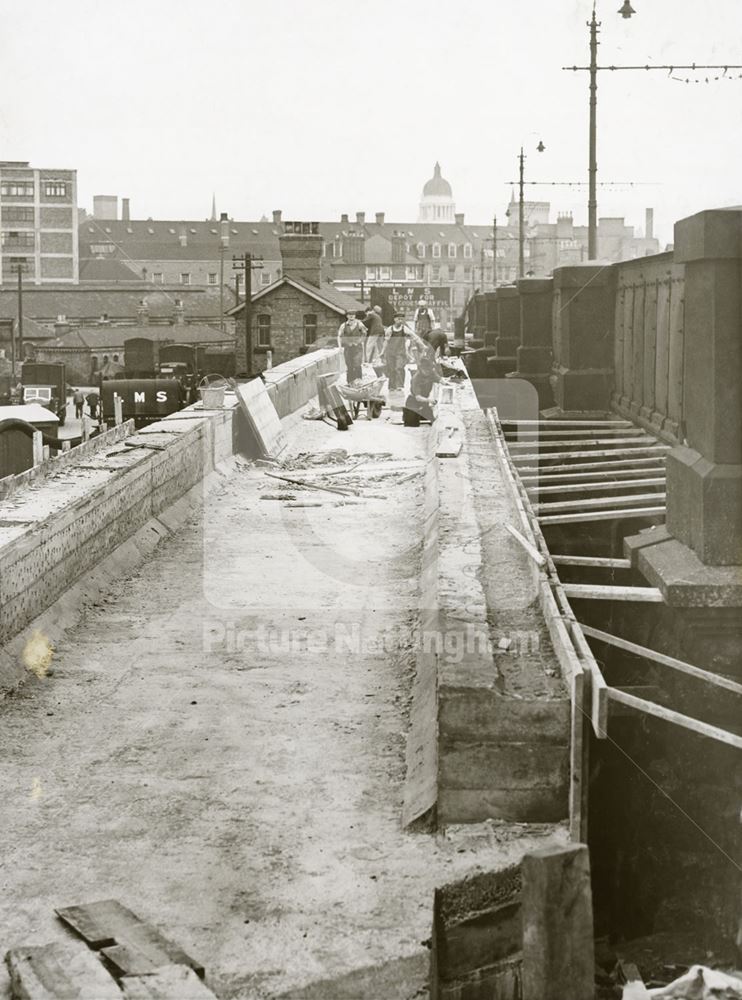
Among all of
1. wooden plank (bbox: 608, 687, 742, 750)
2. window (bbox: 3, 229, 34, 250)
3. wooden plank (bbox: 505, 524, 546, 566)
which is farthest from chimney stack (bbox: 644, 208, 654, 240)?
wooden plank (bbox: 608, 687, 742, 750)

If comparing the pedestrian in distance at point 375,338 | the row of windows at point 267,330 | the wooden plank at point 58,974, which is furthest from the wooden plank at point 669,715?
the row of windows at point 267,330

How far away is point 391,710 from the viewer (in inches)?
281

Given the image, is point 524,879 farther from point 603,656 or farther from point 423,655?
point 603,656

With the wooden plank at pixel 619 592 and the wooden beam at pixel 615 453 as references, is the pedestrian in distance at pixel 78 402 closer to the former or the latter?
the wooden beam at pixel 615 453

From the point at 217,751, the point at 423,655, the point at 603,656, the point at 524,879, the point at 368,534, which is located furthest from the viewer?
the point at 368,534

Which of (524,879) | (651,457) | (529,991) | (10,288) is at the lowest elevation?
(529,991)

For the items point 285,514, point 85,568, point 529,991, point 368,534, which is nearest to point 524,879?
point 529,991

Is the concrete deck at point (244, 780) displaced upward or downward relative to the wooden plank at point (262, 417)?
downward

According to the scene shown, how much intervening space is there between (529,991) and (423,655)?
10.5ft

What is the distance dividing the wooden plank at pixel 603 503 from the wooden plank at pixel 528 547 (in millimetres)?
1357

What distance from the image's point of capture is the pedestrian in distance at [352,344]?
79.4 ft

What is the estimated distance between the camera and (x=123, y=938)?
178 inches

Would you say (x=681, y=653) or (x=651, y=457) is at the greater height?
(x=651, y=457)

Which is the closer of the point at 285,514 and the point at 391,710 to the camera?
the point at 391,710
